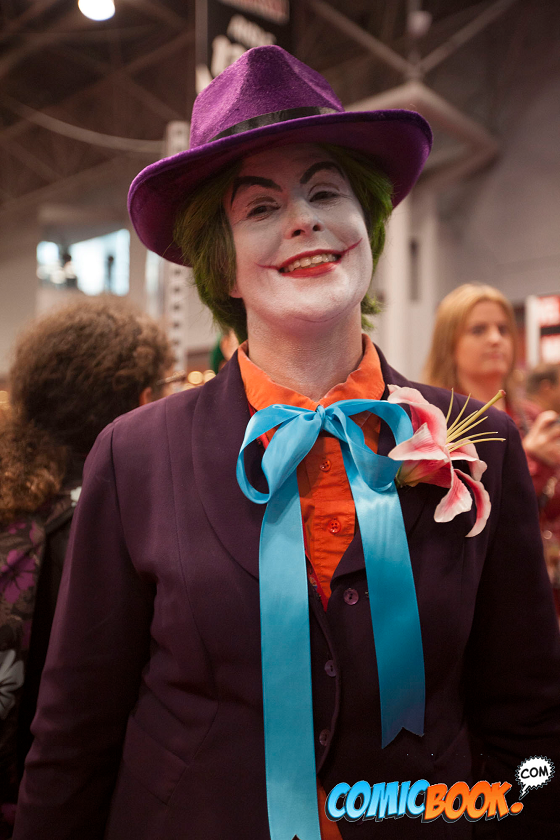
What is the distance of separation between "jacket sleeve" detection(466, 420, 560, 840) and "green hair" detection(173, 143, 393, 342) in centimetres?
55

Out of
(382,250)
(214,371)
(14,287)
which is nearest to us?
(382,250)

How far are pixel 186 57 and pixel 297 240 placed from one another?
758cm

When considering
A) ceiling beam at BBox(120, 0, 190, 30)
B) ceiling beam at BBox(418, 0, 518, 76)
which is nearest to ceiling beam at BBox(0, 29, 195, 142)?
ceiling beam at BBox(120, 0, 190, 30)

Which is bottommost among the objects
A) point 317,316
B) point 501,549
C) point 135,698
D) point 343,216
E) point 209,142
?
point 135,698

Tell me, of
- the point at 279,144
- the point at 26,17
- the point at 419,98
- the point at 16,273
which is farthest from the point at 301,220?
the point at 16,273

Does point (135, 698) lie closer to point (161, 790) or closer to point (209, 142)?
point (161, 790)

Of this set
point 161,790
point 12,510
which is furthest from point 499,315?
point 161,790

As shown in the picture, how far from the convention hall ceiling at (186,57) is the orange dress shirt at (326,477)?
5.33 meters

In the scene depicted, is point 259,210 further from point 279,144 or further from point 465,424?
point 465,424

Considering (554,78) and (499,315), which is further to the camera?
(554,78)

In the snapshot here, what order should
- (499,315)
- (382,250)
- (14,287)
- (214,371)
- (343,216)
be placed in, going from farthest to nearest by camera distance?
(14,287), (214,371), (499,315), (382,250), (343,216)

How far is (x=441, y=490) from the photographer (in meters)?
1.08

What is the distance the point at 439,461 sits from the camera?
102 cm

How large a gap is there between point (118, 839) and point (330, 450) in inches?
27.7
